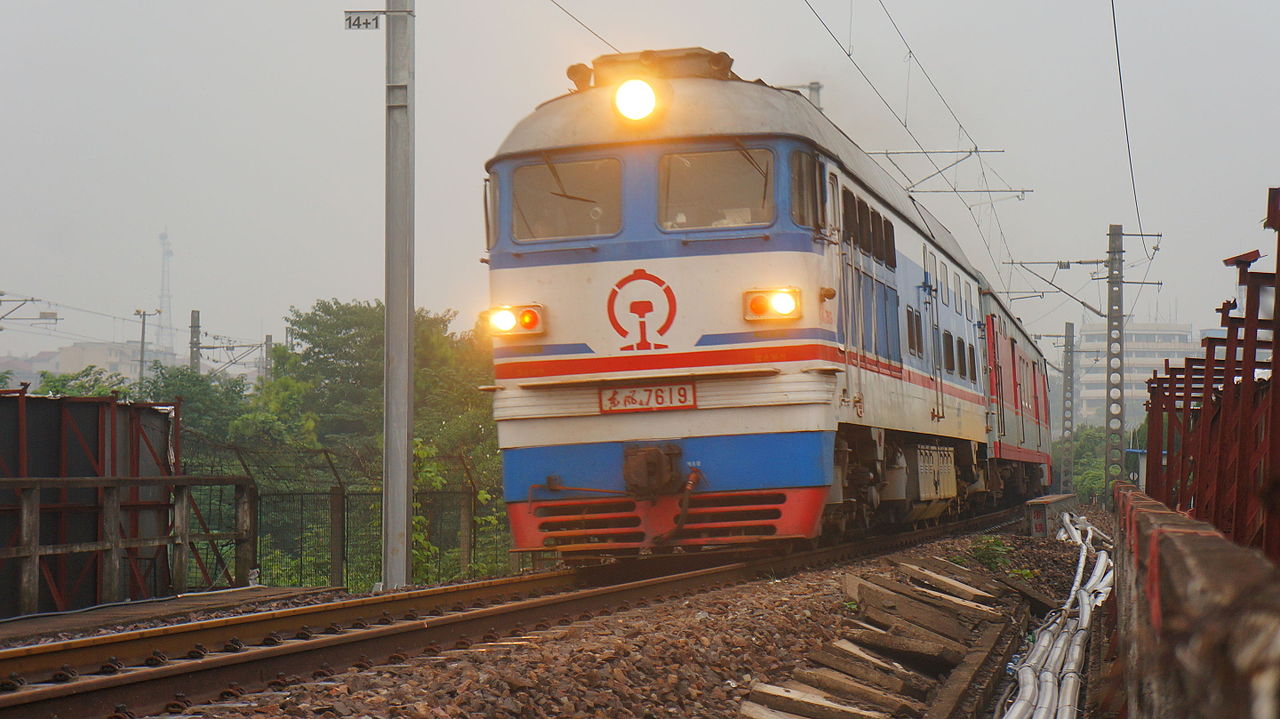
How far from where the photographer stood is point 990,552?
539 inches

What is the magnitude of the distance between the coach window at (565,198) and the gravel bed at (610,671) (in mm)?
3111

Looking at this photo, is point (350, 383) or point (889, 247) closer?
point (889, 247)

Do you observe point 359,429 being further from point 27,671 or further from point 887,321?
point 27,671

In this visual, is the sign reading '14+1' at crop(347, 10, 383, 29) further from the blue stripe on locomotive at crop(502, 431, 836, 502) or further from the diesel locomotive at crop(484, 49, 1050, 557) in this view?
the blue stripe on locomotive at crop(502, 431, 836, 502)

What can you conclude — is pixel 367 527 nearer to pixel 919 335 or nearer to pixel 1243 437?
pixel 919 335

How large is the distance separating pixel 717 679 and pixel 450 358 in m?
68.9

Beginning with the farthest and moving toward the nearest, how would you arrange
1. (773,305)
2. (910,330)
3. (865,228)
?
(910,330), (865,228), (773,305)

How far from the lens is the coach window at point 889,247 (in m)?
12.4

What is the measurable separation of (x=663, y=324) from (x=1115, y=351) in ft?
90.7

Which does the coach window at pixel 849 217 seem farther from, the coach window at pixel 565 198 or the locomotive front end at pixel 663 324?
the coach window at pixel 565 198

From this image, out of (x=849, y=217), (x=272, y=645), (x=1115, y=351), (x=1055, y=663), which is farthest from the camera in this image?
(x=1115, y=351)

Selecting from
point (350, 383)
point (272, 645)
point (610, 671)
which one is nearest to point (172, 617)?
point (272, 645)

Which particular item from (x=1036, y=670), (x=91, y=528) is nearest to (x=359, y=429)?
(x=91, y=528)

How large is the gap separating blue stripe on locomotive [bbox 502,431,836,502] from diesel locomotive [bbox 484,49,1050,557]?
0.01 meters
